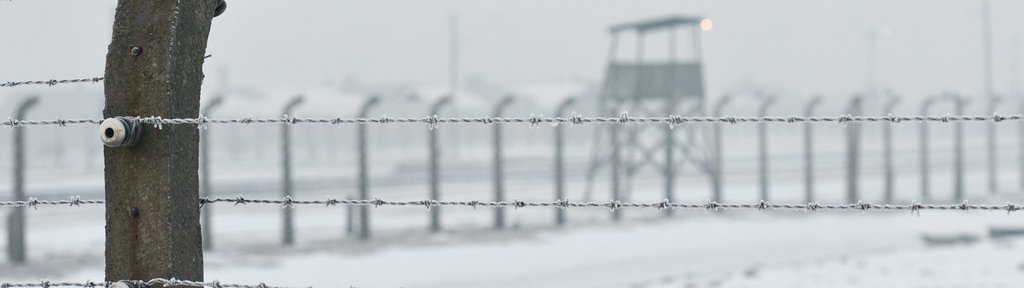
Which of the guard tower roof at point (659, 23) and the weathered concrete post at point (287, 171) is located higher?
the guard tower roof at point (659, 23)

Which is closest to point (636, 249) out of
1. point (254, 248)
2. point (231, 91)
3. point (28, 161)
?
point (254, 248)

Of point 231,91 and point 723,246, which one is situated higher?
point 231,91

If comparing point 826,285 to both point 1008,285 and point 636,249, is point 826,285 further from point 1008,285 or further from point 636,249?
point 636,249

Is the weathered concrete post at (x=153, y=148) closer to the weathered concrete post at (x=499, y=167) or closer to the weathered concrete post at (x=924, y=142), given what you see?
the weathered concrete post at (x=499, y=167)

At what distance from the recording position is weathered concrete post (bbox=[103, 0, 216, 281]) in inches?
100

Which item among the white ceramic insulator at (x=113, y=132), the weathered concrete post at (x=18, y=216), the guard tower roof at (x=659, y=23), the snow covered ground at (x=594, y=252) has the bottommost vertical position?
the snow covered ground at (x=594, y=252)

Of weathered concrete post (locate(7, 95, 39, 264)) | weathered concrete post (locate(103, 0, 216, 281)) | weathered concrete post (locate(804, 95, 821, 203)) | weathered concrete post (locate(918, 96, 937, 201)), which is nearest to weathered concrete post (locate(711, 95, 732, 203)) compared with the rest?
weathered concrete post (locate(804, 95, 821, 203))

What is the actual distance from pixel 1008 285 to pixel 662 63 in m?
11.4

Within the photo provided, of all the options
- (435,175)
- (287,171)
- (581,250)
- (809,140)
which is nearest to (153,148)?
(287,171)

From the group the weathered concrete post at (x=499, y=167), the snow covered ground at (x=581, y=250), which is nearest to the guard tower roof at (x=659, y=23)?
the snow covered ground at (x=581, y=250)

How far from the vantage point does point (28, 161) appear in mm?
38469

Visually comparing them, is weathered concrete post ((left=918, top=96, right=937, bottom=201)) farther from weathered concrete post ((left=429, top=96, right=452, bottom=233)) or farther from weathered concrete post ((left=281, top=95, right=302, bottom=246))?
weathered concrete post ((left=281, top=95, right=302, bottom=246))

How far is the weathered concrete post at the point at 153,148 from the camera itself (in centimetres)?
254

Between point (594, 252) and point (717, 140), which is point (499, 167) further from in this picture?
point (717, 140)
